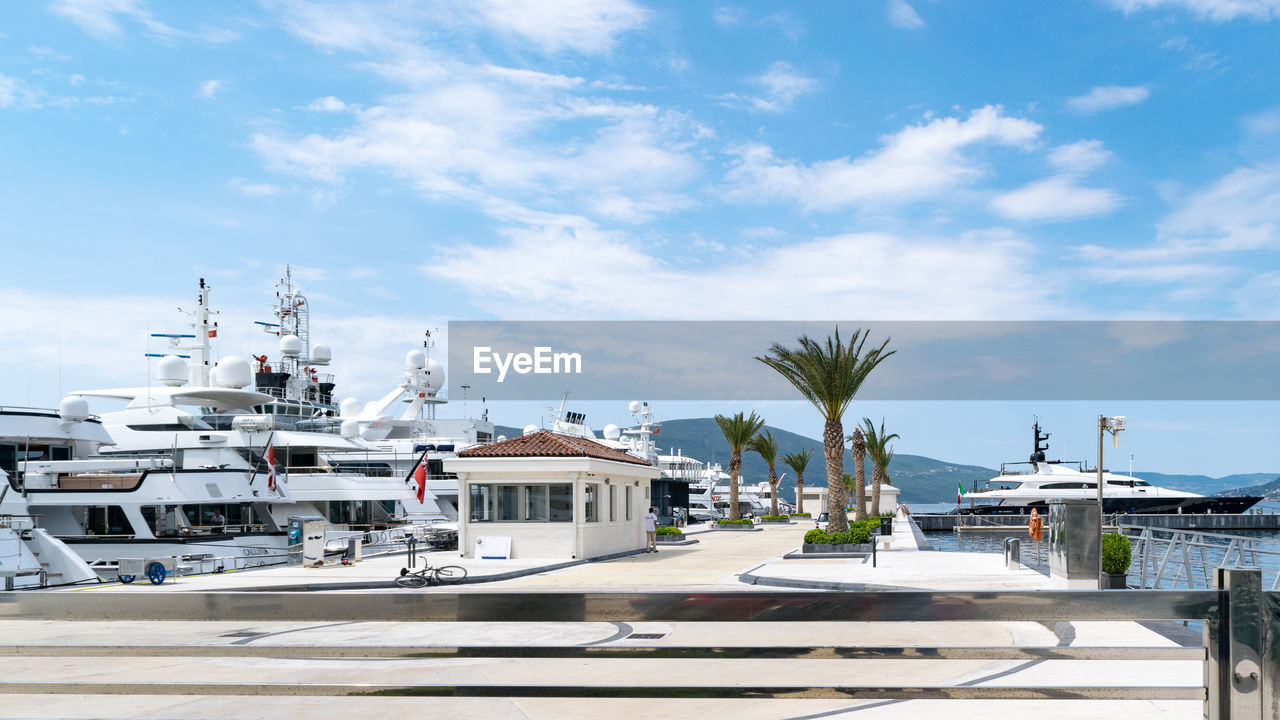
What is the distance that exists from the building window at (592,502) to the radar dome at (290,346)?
3677cm

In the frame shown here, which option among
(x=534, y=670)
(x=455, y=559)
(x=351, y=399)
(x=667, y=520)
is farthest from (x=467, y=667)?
(x=351, y=399)

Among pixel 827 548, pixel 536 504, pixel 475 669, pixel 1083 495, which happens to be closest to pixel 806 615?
pixel 475 669

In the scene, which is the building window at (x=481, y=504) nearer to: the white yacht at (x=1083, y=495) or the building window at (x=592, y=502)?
the building window at (x=592, y=502)

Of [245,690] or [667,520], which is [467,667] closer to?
[245,690]

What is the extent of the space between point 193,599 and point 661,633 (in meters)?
1.88

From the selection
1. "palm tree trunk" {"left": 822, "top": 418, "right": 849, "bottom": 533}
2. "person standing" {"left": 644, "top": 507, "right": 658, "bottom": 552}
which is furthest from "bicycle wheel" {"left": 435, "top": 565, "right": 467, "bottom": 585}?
"palm tree trunk" {"left": 822, "top": 418, "right": 849, "bottom": 533}

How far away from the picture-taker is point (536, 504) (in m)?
30.7

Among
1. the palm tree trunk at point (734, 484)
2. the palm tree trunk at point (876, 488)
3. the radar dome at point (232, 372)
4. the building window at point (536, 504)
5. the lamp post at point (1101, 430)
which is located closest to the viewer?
the lamp post at point (1101, 430)

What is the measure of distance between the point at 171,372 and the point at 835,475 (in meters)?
36.1

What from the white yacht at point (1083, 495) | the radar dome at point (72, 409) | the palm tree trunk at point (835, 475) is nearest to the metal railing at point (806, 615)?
the palm tree trunk at point (835, 475)

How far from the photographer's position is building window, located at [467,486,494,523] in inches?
1209

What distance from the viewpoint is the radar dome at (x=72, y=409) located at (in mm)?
37500

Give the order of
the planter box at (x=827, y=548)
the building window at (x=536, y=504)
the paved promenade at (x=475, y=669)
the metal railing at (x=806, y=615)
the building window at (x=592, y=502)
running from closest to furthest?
the metal railing at (x=806, y=615) → the paved promenade at (x=475, y=669) → the building window at (x=536, y=504) → the building window at (x=592, y=502) → the planter box at (x=827, y=548)

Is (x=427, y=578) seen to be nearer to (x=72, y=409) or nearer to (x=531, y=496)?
(x=531, y=496)
